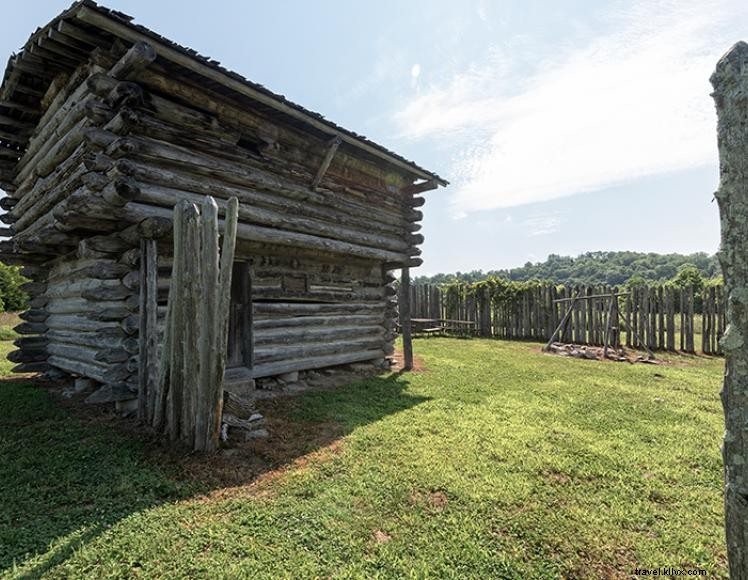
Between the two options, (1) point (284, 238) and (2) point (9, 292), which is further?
(2) point (9, 292)

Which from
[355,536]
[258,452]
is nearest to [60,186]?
[258,452]

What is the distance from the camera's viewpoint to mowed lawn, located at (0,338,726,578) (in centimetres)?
269

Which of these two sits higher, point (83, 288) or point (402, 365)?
point (83, 288)

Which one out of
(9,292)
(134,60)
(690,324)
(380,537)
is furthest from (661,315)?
(9,292)

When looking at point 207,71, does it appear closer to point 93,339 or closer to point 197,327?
point 197,327

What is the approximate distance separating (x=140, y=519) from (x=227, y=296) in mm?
2090

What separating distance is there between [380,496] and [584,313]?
12337mm

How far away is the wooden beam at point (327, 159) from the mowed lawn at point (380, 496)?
13.8 ft

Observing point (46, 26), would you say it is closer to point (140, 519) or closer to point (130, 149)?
point (130, 149)

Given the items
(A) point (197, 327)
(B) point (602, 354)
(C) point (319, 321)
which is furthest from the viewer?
(B) point (602, 354)

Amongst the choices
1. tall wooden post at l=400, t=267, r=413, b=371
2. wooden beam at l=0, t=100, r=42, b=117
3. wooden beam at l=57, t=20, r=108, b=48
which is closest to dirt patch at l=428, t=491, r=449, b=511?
tall wooden post at l=400, t=267, r=413, b=371

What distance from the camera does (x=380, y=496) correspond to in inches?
139

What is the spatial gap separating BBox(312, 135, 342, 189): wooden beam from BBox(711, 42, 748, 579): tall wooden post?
20.9 feet

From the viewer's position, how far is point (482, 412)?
6020mm
